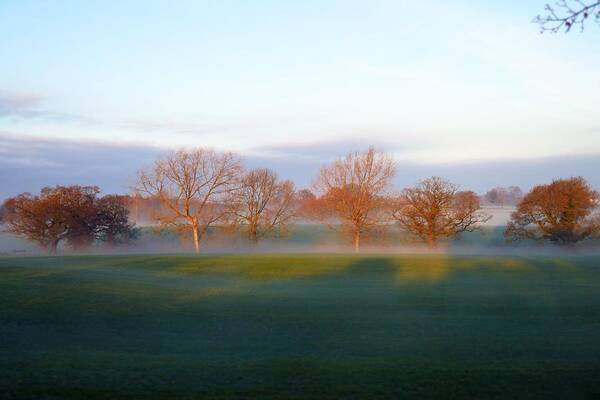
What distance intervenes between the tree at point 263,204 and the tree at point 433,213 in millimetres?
14045

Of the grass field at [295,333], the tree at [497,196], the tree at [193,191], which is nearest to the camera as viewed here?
the grass field at [295,333]

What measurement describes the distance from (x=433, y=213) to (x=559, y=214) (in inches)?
574

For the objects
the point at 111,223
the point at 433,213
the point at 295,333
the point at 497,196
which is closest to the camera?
the point at 295,333

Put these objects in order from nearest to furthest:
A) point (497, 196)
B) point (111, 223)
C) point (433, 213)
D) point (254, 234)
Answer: point (433, 213) → point (111, 223) → point (254, 234) → point (497, 196)

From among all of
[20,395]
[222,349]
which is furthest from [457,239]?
[20,395]

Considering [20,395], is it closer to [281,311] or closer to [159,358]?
[159,358]

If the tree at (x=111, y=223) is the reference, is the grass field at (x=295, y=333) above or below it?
below

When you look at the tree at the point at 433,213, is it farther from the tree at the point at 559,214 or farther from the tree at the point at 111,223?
the tree at the point at 111,223

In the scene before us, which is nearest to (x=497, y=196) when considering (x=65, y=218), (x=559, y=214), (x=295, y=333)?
(x=559, y=214)

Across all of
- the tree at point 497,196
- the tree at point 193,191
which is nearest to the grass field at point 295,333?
the tree at point 193,191

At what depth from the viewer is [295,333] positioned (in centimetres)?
1405

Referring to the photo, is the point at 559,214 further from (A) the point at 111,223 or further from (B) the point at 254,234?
(A) the point at 111,223

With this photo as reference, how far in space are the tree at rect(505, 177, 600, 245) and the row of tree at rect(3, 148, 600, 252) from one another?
105mm

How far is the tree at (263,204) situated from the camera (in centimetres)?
6400
